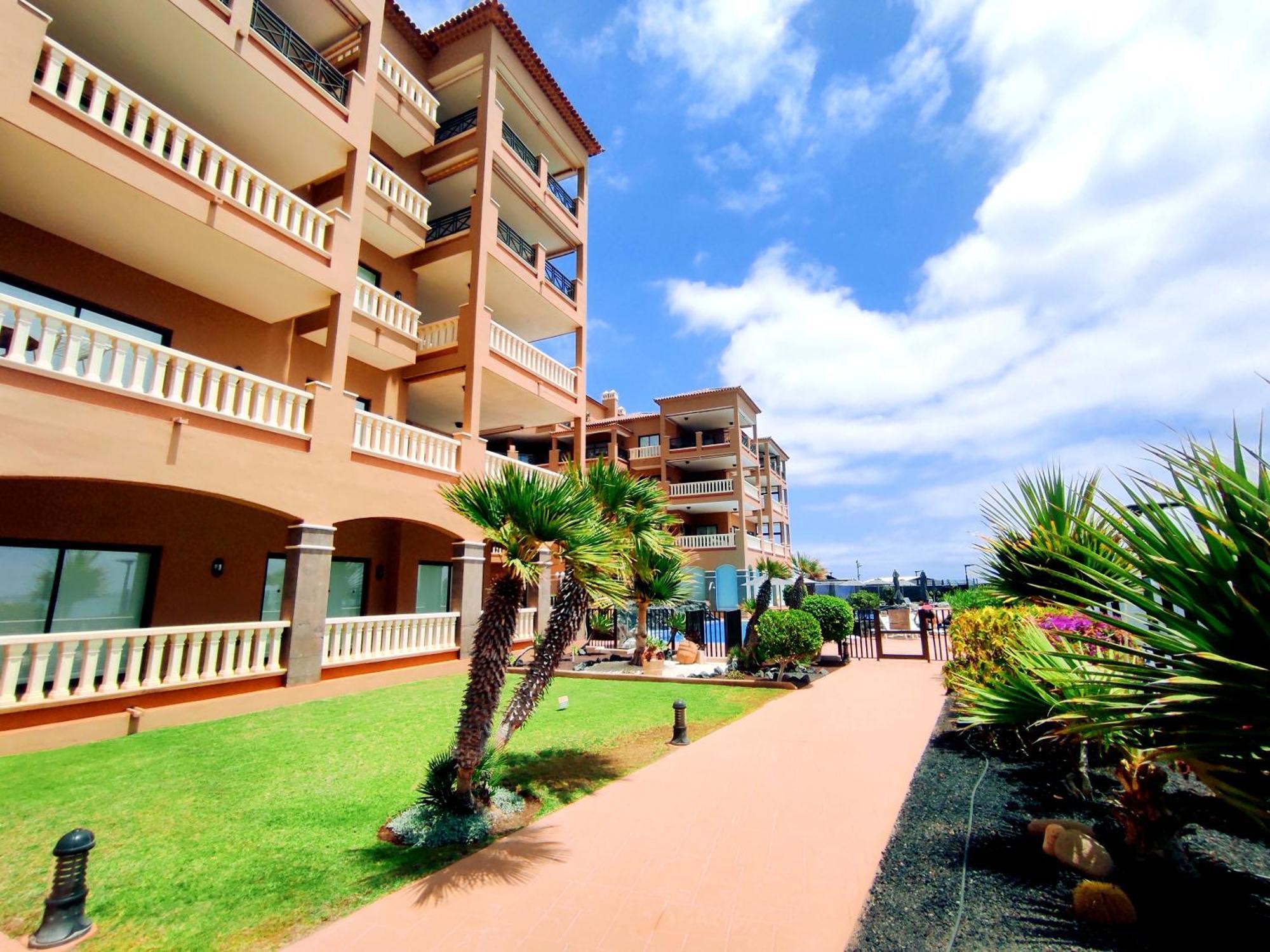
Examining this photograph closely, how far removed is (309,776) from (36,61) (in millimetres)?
10011

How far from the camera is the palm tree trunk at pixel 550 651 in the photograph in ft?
19.6

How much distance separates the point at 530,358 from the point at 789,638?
10.4 metres

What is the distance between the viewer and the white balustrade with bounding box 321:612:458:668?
411 inches

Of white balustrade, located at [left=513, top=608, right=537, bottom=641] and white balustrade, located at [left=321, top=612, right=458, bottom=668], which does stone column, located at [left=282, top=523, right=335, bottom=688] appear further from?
white balustrade, located at [left=513, top=608, right=537, bottom=641]

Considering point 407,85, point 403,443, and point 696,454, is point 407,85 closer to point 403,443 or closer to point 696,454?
point 403,443

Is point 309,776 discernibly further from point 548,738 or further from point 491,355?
point 491,355

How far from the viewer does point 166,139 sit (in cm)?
968

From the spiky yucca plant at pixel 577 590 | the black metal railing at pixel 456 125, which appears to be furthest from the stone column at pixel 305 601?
the black metal railing at pixel 456 125

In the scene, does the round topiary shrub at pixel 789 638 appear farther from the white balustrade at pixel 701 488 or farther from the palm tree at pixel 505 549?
the white balustrade at pixel 701 488

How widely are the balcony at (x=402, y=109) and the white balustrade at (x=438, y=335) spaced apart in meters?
4.98

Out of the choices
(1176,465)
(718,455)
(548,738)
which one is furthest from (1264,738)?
(718,455)

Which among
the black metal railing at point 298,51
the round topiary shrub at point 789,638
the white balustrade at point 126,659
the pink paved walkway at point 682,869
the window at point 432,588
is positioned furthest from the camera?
the window at point 432,588

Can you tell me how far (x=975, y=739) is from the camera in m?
7.23

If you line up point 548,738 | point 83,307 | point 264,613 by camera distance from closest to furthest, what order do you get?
point 548,738 → point 83,307 → point 264,613
